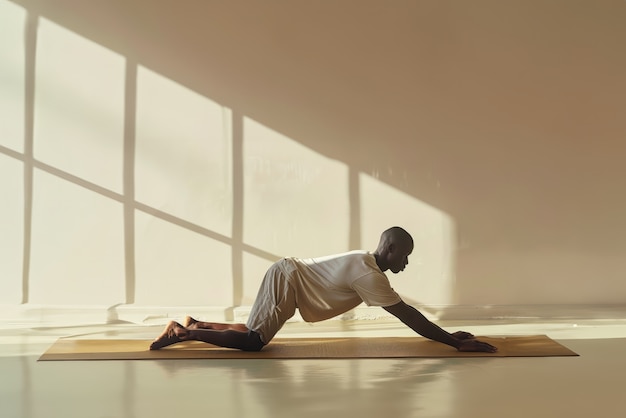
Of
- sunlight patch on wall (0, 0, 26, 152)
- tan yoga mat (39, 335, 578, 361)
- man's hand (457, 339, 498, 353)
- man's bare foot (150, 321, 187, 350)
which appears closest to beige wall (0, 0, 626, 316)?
sunlight patch on wall (0, 0, 26, 152)

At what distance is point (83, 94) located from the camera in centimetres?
669

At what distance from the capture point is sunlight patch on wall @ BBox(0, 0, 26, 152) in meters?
6.66

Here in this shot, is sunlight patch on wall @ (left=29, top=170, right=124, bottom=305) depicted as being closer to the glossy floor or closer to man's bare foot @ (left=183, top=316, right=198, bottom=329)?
the glossy floor

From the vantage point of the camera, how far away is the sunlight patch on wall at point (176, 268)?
22.0 feet

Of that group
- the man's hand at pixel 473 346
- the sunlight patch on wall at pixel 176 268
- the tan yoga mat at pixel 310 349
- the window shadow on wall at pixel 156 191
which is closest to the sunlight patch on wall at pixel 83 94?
the window shadow on wall at pixel 156 191

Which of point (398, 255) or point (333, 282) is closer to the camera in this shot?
point (398, 255)

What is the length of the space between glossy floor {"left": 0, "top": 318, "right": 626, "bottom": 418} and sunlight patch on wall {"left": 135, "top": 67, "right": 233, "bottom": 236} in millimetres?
1821

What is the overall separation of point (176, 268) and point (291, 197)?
1061 mm

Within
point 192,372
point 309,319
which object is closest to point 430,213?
point 309,319

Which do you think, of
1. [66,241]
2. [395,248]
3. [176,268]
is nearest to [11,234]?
[66,241]

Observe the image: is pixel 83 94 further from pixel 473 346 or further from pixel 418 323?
pixel 473 346

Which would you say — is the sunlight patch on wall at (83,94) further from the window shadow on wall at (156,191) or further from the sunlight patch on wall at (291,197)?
the sunlight patch on wall at (291,197)

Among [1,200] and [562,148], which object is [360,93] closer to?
[562,148]

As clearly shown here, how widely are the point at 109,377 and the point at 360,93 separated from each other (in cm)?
332
